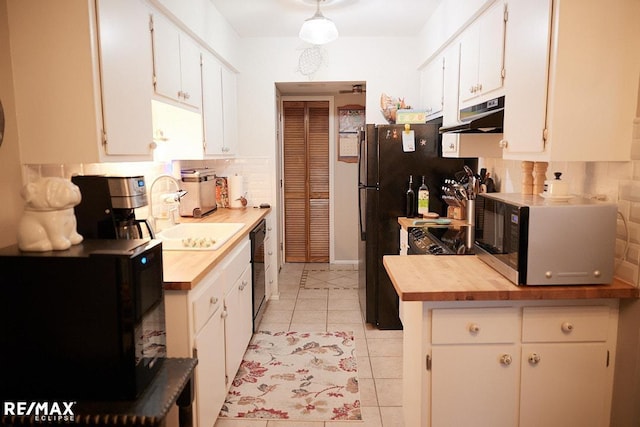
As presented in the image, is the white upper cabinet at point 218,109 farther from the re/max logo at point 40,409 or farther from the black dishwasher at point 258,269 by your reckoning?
the re/max logo at point 40,409

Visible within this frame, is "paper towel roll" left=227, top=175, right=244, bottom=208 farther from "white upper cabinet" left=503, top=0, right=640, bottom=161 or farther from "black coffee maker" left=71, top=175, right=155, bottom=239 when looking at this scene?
"white upper cabinet" left=503, top=0, right=640, bottom=161

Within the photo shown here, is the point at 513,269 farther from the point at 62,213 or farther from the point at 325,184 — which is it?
the point at 325,184

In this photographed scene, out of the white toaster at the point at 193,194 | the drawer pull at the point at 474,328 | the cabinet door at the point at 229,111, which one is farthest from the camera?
the cabinet door at the point at 229,111

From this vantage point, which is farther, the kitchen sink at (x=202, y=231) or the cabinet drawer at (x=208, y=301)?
the kitchen sink at (x=202, y=231)

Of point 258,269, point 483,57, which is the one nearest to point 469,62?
point 483,57

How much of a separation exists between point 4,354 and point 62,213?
1.45ft

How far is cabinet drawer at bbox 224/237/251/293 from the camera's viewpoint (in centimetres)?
264

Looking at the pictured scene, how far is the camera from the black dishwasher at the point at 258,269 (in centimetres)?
339

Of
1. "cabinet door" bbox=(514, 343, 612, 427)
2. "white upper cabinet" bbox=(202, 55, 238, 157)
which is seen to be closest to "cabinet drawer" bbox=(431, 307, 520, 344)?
"cabinet door" bbox=(514, 343, 612, 427)

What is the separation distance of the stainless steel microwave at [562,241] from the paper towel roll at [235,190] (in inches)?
113

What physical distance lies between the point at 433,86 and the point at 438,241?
1664 mm

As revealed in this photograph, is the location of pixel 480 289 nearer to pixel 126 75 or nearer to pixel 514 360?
pixel 514 360

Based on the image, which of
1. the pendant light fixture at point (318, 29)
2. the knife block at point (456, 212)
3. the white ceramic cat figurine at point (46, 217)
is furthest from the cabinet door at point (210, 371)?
the pendant light fixture at point (318, 29)

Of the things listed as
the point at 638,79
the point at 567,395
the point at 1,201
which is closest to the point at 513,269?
the point at 567,395
